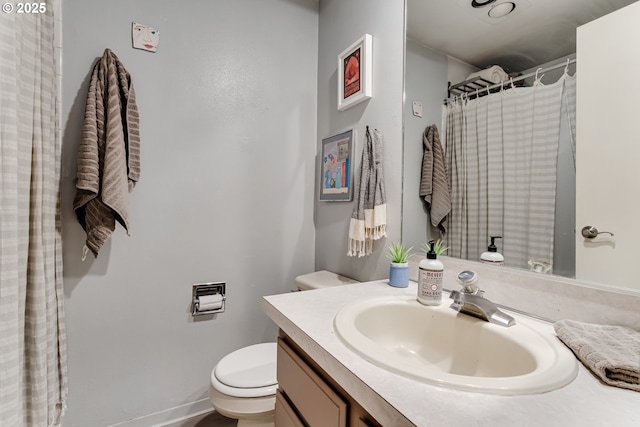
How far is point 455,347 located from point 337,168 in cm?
105

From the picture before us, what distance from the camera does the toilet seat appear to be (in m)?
1.06

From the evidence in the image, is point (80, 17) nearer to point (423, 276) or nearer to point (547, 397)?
point (423, 276)

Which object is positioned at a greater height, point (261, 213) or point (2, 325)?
point (261, 213)

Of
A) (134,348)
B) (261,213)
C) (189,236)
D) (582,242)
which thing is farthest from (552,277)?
(134,348)

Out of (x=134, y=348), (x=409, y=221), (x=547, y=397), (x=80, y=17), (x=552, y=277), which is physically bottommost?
(x=134, y=348)

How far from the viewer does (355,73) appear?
1398mm

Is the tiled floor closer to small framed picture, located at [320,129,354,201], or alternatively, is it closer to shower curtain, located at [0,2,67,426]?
shower curtain, located at [0,2,67,426]

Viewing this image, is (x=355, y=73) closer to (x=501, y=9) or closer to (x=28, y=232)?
(x=501, y=9)

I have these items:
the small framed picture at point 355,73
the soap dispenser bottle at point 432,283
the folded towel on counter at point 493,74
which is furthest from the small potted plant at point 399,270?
the small framed picture at point 355,73

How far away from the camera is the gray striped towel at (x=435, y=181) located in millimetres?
1055

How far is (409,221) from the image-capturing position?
3.86 feet

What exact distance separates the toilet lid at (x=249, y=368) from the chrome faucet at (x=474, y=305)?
2.52 feet

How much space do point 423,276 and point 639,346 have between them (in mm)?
433

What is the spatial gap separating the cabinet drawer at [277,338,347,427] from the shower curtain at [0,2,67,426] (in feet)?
2.18
